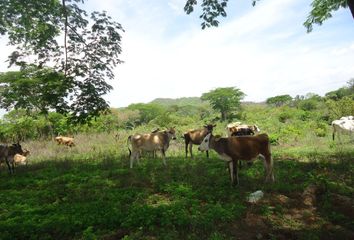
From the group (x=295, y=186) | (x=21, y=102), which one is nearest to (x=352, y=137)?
(x=295, y=186)

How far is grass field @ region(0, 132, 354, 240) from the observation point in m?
7.36

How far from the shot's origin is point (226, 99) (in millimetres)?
40938

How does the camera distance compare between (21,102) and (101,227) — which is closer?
(101,227)

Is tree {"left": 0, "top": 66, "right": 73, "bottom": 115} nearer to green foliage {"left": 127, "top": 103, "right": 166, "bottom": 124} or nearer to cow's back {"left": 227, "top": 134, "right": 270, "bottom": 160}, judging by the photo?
cow's back {"left": 227, "top": 134, "right": 270, "bottom": 160}

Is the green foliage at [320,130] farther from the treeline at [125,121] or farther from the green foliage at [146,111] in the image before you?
the green foliage at [146,111]

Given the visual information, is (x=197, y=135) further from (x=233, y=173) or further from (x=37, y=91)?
(x=37, y=91)

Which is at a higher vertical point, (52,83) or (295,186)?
(52,83)

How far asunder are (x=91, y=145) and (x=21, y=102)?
19.2 feet

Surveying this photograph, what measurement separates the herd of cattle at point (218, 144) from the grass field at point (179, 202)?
2.29ft

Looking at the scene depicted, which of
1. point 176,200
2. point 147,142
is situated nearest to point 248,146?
point 176,200

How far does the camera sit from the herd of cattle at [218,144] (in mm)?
10695

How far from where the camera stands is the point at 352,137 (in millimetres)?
20234

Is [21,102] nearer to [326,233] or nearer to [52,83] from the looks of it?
[52,83]

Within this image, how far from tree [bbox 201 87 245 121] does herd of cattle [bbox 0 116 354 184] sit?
67.6 ft
